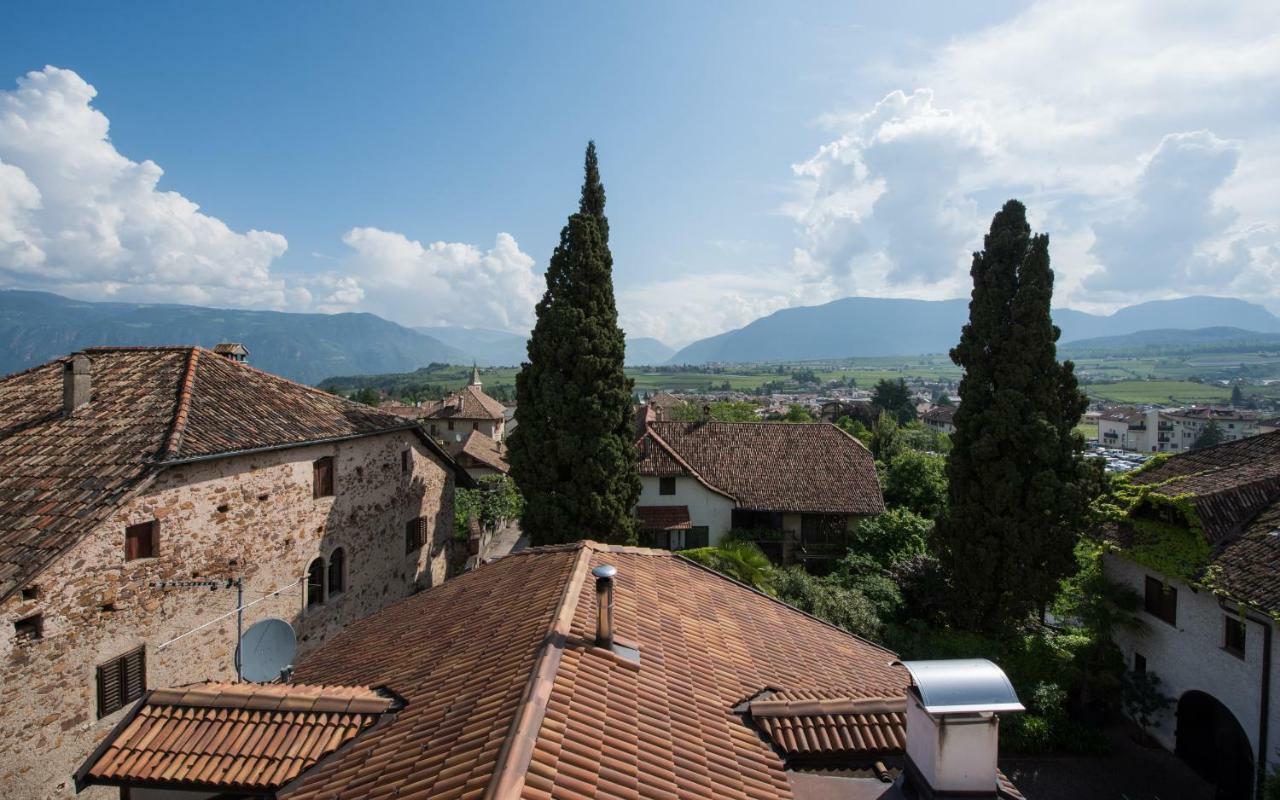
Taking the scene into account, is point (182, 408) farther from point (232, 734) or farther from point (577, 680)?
point (577, 680)

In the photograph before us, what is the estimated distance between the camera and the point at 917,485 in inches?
1230

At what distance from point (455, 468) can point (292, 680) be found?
48.6 ft

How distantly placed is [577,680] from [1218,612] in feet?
53.3

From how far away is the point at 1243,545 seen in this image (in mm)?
13766

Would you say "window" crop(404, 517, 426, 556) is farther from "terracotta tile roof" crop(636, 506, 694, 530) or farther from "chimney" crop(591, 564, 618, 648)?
"chimney" crop(591, 564, 618, 648)

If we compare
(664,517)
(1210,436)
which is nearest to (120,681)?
(664,517)

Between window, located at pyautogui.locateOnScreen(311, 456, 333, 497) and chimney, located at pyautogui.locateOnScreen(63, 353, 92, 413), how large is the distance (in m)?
4.74

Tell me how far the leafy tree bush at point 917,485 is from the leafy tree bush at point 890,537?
15.4ft

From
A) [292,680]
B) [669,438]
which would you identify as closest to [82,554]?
[292,680]

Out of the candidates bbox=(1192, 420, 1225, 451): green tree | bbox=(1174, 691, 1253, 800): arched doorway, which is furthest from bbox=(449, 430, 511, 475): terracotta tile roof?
bbox=(1192, 420, 1225, 451): green tree

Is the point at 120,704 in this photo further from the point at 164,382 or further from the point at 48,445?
the point at 164,382

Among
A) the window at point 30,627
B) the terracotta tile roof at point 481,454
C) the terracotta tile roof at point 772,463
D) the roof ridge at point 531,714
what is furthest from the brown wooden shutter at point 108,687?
the terracotta tile roof at point 481,454

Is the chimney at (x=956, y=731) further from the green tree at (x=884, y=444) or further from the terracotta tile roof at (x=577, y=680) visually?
the green tree at (x=884, y=444)

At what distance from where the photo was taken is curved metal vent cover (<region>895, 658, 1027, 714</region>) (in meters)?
5.21
